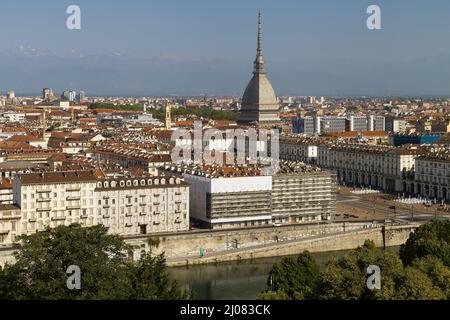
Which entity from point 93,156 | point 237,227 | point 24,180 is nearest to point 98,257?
point 24,180

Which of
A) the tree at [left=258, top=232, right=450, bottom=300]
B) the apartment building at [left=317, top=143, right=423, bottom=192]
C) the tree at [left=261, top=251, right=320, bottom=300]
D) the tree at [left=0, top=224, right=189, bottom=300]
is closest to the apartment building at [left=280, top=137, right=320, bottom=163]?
the apartment building at [left=317, top=143, right=423, bottom=192]

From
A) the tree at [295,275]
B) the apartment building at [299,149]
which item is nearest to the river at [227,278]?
the tree at [295,275]

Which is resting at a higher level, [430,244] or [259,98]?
[259,98]

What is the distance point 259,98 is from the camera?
65.2m

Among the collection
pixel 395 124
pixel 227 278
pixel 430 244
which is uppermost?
pixel 395 124

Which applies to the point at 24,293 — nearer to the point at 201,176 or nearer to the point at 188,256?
the point at 188,256

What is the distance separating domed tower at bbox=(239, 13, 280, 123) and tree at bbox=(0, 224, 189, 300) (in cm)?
4893

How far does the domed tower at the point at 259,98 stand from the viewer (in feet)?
214

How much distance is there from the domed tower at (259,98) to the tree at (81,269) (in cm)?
4893

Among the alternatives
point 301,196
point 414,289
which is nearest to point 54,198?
point 301,196

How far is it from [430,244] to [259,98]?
150 feet
